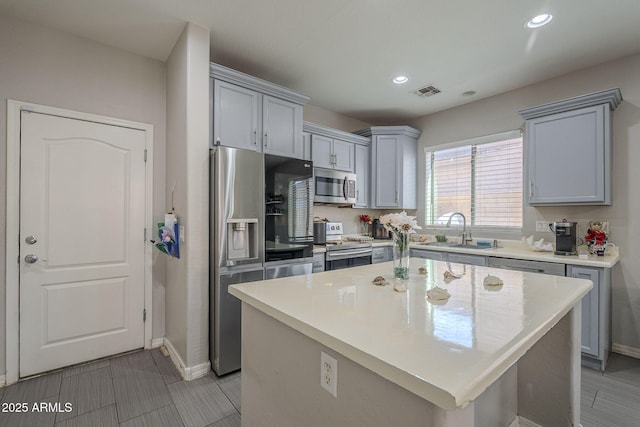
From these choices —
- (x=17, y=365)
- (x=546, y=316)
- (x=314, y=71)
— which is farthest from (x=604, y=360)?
(x=17, y=365)

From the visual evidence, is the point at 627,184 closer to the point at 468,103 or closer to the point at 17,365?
the point at 468,103

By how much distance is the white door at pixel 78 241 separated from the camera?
231 centimetres

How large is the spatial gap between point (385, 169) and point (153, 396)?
362cm

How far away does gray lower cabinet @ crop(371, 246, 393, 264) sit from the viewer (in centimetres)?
380

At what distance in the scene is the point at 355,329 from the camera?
0.94m

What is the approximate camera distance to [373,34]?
8.11 ft

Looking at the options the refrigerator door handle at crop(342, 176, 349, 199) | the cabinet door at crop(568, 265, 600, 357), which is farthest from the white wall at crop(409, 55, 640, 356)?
the refrigerator door handle at crop(342, 176, 349, 199)

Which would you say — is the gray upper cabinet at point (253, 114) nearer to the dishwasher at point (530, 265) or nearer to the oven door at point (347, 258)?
the oven door at point (347, 258)

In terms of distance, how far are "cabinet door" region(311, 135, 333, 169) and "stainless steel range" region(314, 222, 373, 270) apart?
0.78 m

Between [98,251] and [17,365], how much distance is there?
37.8 inches

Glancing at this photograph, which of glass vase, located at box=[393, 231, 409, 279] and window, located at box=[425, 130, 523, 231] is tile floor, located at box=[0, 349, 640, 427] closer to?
glass vase, located at box=[393, 231, 409, 279]

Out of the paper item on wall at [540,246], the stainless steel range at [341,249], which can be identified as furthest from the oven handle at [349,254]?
the paper item on wall at [540,246]

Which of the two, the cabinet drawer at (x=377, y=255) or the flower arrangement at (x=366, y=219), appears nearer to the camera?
the cabinet drawer at (x=377, y=255)

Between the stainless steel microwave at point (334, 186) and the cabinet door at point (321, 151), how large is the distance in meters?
0.11
